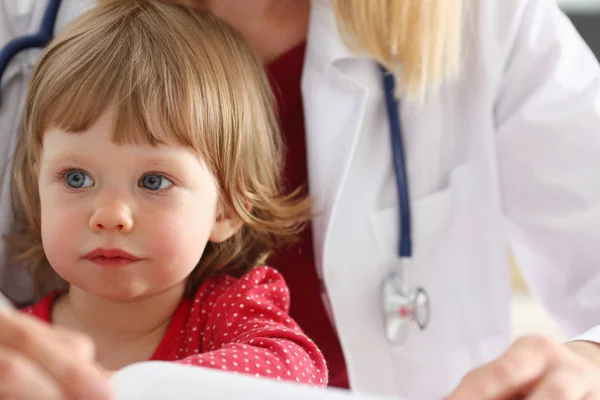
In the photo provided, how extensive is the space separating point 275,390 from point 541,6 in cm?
77

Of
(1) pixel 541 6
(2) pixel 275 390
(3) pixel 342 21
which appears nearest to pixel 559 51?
(1) pixel 541 6

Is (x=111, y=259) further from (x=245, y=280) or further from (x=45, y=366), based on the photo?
(x=45, y=366)

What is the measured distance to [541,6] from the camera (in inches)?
46.4

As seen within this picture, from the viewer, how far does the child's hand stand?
1.92ft

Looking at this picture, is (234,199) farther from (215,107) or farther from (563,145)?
(563,145)

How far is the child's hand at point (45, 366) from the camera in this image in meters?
0.58

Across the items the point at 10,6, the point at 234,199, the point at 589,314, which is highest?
the point at 10,6

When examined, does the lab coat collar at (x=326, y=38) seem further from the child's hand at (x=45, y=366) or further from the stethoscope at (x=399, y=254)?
the child's hand at (x=45, y=366)

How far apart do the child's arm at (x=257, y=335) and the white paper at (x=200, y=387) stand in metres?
0.20

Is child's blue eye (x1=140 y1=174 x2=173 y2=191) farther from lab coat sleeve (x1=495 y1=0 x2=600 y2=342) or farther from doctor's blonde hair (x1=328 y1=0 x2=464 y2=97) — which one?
lab coat sleeve (x1=495 y1=0 x2=600 y2=342)

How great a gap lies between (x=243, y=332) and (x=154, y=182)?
172 mm

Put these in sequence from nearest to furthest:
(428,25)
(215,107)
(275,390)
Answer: (275,390) → (215,107) → (428,25)

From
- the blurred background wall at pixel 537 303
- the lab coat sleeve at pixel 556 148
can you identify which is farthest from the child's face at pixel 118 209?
the blurred background wall at pixel 537 303

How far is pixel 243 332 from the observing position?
92cm
